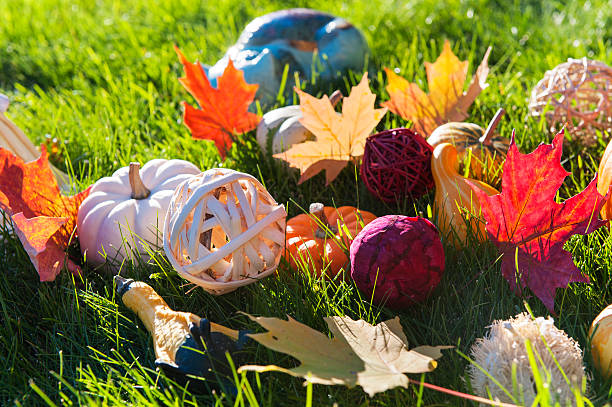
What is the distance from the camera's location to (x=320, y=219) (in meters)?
1.85

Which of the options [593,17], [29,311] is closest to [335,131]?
[29,311]

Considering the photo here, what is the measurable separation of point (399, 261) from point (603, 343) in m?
0.48

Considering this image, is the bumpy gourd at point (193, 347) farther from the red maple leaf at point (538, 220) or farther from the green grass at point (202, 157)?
the red maple leaf at point (538, 220)

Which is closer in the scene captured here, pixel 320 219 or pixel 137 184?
pixel 320 219

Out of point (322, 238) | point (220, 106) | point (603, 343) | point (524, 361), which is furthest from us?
point (220, 106)

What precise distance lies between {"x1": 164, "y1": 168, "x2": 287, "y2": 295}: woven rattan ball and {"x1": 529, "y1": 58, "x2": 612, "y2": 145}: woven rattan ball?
118cm

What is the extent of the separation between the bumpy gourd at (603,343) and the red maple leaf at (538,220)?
117 millimetres

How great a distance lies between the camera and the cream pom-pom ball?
1228mm

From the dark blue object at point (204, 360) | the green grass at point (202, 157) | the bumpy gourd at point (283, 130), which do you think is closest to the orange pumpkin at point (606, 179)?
the green grass at point (202, 157)

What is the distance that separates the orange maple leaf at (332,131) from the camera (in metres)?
1.98

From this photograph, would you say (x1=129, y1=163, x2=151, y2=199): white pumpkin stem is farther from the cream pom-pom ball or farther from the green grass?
the cream pom-pom ball

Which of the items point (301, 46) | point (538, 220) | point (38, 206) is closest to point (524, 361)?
point (538, 220)

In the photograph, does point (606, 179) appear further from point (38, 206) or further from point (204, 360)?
point (38, 206)

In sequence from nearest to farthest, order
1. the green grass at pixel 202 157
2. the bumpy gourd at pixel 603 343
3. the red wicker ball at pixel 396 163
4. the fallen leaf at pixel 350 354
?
the fallen leaf at pixel 350 354, the bumpy gourd at pixel 603 343, the green grass at pixel 202 157, the red wicker ball at pixel 396 163
